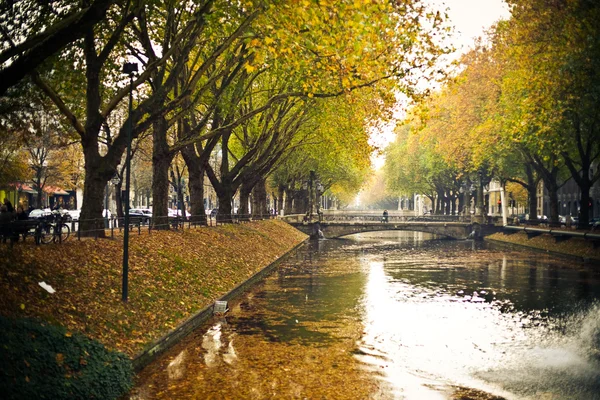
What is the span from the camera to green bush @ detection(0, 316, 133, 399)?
7.80 metres

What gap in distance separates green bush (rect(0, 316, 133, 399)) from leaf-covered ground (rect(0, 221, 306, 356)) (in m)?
0.78

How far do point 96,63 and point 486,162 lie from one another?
44064 millimetres

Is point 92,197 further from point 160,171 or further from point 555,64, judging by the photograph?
point 555,64

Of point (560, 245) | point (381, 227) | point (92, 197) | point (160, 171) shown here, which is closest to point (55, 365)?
point (92, 197)

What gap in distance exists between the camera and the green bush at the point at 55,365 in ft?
25.6

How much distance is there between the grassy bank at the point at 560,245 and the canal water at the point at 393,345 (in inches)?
446

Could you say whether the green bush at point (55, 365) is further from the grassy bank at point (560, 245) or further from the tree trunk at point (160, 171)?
the grassy bank at point (560, 245)

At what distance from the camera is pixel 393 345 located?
13000 millimetres

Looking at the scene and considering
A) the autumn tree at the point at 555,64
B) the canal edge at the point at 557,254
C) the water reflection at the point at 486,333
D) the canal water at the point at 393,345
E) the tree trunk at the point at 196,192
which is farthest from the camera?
the canal edge at the point at 557,254

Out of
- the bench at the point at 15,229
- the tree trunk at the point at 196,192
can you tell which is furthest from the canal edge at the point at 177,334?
the tree trunk at the point at 196,192

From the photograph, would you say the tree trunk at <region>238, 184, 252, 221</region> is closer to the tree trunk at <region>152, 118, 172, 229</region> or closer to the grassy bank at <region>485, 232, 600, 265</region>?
the tree trunk at <region>152, 118, 172, 229</region>

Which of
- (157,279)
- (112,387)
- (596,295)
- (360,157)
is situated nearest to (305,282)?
(157,279)

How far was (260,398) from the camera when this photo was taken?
9.20m

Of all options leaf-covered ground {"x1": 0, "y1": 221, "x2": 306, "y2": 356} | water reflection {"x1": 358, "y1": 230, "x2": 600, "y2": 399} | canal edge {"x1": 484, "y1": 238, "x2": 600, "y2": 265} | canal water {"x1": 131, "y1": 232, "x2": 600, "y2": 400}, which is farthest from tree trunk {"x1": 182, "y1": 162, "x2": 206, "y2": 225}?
canal edge {"x1": 484, "y1": 238, "x2": 600, "y2": 265}
